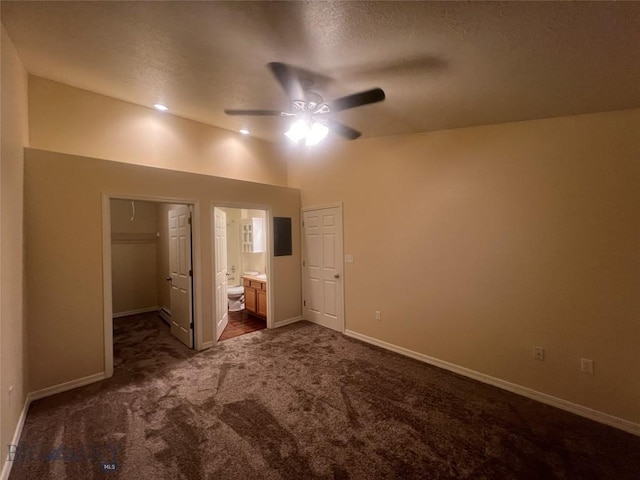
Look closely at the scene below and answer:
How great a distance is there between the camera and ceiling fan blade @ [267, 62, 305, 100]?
1.80m

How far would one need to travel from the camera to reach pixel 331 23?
5.17 ft

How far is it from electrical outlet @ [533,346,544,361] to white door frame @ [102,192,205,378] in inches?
149

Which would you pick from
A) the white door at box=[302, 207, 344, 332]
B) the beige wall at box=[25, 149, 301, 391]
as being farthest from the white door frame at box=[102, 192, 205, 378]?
the white door at box=[302, 207, 344, 332]

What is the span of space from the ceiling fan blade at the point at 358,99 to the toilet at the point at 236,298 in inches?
176

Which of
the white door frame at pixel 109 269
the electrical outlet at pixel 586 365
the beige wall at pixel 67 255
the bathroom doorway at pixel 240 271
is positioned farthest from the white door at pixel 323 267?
the electrical outlet at pixel 586 365

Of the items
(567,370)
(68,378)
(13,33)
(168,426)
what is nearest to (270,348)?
(168,426)

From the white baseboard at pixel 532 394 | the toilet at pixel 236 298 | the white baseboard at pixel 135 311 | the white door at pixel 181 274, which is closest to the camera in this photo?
the white baseboard at pixel 532 394

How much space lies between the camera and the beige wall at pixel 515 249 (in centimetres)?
208

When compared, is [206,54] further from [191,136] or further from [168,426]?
[168,426]

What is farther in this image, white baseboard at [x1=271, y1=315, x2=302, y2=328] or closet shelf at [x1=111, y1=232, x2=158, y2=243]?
closet shelf at [x1=111, y1=232, x2=158, y2=243]

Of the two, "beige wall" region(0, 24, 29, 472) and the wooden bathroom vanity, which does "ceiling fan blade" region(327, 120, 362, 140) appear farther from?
the wooden bathroom vanity

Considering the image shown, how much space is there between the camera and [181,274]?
3.77 meters

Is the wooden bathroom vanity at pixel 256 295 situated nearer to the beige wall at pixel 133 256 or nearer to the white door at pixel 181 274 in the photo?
the white door at pixel 181 274

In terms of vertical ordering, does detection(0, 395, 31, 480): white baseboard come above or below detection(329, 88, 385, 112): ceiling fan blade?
below
